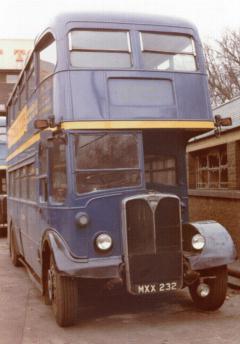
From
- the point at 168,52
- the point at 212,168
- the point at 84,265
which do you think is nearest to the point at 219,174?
the point at 212,168

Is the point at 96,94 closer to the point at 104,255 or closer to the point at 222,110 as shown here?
the point at 104,255

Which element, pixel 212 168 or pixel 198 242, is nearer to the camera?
pixel 198 242

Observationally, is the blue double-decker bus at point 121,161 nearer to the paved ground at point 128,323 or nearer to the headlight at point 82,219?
the headlight at point 82,219

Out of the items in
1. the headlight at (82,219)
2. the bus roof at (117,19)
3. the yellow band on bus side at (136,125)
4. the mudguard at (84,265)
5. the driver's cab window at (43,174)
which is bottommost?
the mudguard at (84,265)

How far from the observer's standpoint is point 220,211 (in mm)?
13188

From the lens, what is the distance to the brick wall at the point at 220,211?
12.4 metres

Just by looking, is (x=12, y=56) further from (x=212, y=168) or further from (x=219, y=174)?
(x=219, y=174)

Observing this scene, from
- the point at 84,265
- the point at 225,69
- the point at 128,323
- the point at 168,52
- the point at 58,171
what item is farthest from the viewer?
the point at 225,69

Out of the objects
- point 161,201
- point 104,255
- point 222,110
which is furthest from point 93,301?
point 222,110

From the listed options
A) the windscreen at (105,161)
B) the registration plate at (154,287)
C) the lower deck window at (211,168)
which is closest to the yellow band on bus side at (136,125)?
the windscreen at (105,161)

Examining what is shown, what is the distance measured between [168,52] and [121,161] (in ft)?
5.64

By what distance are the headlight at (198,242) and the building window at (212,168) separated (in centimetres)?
613

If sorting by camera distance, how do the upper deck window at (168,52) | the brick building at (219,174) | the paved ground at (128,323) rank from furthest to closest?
the brick building at (219,174) < the upper deck window at (168,52) < the paved ground at (128,323)

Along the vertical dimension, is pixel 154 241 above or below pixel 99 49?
below
